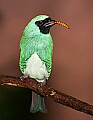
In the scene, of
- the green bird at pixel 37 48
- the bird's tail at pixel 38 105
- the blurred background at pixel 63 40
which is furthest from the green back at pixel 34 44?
the blurred background at pixel 63 40

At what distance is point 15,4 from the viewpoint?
1.61 meters

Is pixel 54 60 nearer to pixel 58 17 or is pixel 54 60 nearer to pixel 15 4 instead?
pixel 58 17

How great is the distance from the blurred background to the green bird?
0.90 m

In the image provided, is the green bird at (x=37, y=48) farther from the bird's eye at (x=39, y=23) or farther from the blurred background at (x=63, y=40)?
the blurred background at (x=63, y=40)

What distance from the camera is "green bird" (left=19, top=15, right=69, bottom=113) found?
661mm

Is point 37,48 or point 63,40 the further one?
point 63,40

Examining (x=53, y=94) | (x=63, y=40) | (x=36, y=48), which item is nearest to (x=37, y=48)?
(x=36, y=48)

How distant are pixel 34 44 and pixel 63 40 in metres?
0.95

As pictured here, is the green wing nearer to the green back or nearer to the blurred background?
the green back

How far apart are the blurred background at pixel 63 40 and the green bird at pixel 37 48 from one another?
0.90 m

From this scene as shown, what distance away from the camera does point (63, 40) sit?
1.61 meters

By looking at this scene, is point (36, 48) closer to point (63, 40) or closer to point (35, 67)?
point (35, 67)

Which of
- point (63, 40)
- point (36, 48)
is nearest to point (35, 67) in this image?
point (36, 48)

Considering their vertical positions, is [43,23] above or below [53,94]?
above
